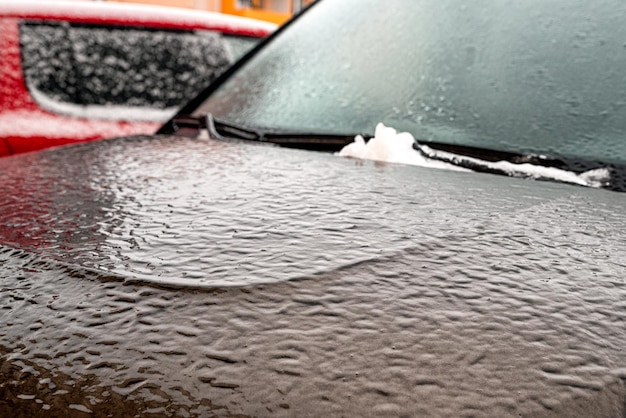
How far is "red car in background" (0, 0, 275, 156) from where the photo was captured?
9.70ft

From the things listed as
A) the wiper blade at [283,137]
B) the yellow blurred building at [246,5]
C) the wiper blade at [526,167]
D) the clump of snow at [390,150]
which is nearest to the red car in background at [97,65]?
the wiper blade at [283,137]

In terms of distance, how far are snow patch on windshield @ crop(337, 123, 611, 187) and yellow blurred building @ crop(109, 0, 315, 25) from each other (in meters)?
9.74

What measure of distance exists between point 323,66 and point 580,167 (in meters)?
0.71

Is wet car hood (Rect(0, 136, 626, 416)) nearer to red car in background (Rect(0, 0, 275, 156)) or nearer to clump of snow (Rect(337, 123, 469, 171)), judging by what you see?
clump of snow (Rect(337, 123, 469, 171))

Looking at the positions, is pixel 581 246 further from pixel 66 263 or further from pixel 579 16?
pixel 579 16

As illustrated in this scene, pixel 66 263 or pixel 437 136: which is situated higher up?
pixel 437 136

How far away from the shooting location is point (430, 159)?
148 cm

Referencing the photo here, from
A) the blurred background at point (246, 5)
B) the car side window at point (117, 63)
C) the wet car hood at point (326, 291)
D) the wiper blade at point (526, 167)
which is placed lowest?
the wet car hood at point (326, 291)

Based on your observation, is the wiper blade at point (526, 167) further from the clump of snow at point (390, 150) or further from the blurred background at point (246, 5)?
the blurred background at point (246, 5)

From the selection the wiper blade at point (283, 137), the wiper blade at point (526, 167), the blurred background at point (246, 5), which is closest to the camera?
the wiper blade at point (526, 167)

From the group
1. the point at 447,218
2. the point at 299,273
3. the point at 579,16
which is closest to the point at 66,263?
the point at 299,273

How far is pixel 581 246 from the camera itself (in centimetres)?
94

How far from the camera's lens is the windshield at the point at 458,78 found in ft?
4.71

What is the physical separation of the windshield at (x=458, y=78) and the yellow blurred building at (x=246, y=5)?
9.35 m
